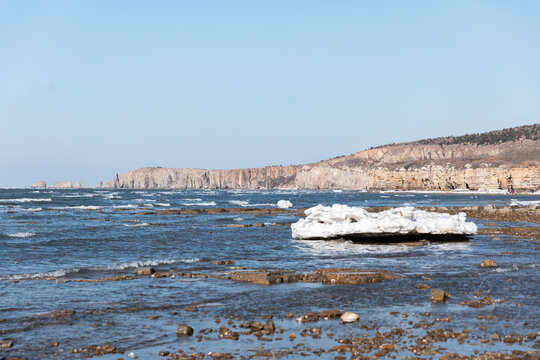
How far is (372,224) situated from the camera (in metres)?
28.3

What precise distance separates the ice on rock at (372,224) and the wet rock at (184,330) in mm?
18541

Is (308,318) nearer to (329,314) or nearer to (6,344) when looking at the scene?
(329,314)

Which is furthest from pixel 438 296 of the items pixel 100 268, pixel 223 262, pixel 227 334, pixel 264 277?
pixel 100 268

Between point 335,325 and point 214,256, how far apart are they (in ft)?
44.2

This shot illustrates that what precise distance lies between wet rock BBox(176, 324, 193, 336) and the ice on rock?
18.5m

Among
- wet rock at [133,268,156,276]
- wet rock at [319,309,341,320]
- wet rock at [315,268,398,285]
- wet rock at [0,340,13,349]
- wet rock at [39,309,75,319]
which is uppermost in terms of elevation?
wet rock at [0,340,13,349]

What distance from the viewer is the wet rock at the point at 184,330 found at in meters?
11.0

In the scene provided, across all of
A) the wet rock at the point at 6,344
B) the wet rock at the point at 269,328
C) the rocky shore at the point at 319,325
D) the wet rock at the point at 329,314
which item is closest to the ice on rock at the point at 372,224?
the rocky shore at the point at 319,325

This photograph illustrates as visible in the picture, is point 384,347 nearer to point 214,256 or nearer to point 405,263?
point 405,263

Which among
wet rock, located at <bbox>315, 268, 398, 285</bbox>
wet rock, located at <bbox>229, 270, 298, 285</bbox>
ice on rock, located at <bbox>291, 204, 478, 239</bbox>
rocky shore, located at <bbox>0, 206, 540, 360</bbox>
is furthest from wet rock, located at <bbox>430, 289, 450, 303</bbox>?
ice on rock, located at <bbox>291, 204, 478, 239</bbox>

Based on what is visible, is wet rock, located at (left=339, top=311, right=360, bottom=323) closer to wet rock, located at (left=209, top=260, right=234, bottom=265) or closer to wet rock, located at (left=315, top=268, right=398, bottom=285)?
wet rock, located at (left=315, top=268, right=398, bottom=285)

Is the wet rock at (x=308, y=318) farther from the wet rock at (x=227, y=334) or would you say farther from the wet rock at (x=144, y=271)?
the wet rock at (x=144, y=271)

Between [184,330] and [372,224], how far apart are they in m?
18.7

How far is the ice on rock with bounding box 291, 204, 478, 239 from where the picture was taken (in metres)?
28.2
